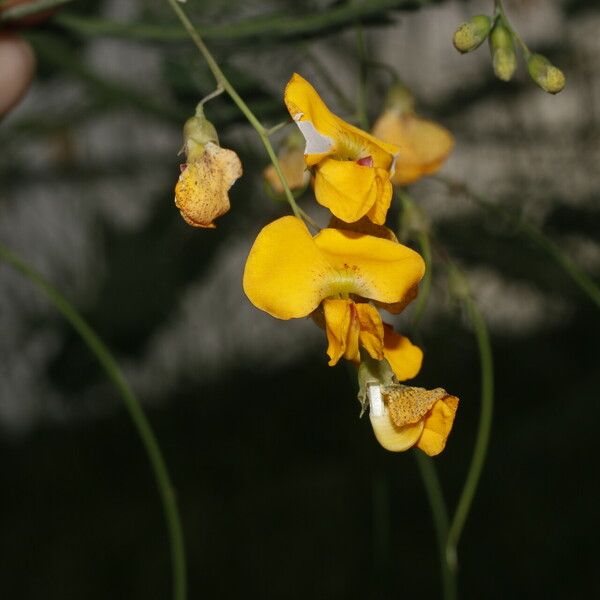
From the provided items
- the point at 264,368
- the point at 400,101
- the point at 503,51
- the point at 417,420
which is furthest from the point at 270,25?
the point at 264,368

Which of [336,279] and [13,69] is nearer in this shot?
[336,279]

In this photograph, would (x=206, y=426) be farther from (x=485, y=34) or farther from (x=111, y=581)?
(x=485, y=34)

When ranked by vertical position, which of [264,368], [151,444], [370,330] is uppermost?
[370,330]

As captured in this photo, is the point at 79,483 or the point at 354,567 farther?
the point at 79,483

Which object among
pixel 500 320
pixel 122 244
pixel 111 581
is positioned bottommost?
pixel 111 581

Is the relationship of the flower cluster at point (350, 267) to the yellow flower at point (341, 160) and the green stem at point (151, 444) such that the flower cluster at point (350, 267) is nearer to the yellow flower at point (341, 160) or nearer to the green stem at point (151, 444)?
the yellow flower at point (341, 160)

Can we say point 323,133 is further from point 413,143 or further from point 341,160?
point 413,143

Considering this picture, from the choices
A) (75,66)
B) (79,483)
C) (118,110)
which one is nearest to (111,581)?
(79,483)
